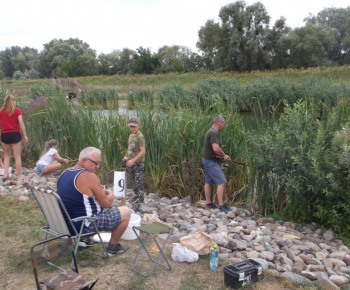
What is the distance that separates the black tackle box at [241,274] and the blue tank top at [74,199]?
1.42 meters

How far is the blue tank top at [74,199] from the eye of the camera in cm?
366

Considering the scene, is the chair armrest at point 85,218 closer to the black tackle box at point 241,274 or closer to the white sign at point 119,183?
the black tackle box at point 241,274

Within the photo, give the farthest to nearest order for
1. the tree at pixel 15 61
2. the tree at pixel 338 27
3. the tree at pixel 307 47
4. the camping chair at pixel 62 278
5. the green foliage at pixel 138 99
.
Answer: the tree at pixel 15 61, the tree at pixel 338 27, the tree at pixel 307 47, the green foliage at pixel 138 99, the camping chair at pixel 62 278

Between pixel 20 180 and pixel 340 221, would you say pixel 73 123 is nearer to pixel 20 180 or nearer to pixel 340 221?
pixel 20 180

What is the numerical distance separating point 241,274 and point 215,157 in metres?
2.94

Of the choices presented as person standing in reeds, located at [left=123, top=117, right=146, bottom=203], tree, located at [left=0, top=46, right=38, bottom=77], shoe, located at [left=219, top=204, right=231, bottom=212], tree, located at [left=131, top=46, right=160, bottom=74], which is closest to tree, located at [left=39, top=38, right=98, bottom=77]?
tree, located at [left=131, top=46, right=160, bottom=74]

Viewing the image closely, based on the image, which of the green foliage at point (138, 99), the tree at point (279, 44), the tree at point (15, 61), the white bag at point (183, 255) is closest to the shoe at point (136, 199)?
the green foliage at point (138, 99)

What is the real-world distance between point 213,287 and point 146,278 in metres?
0.63

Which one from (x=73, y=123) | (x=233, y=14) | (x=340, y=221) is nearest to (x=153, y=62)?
(x=233, y=14)

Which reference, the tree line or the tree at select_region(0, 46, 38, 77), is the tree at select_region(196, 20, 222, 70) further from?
the tree at select_region(0, 46, 38, 77)

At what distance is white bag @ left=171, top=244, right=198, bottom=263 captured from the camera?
12.6 ft

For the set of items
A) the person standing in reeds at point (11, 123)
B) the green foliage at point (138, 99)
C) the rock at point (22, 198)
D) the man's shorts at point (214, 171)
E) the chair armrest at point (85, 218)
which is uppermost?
the green foliage at point (138, 99)

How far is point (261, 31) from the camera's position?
1767 inches

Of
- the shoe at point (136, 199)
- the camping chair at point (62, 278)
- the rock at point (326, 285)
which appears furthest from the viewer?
the shoe at point (136, 199)
